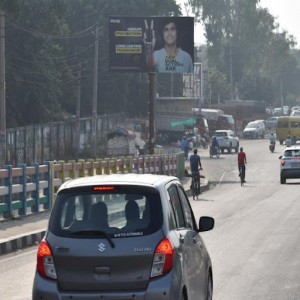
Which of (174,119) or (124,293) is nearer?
(124,293)

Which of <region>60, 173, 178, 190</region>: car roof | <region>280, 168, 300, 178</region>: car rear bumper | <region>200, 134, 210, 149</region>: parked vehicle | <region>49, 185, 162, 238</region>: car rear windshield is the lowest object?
<region>200, 134, 210, 149</region>: parked vehicle

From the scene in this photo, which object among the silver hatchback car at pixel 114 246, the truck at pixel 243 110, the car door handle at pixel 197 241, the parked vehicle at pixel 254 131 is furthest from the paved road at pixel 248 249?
the truck at pixel 243 110

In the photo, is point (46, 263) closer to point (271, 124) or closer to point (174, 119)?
point (174, 119)

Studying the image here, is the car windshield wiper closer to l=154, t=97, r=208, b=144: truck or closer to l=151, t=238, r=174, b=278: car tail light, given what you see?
l=151, t=238, r=174, b=278: car tail light

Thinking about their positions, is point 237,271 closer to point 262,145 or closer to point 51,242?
point 51,242

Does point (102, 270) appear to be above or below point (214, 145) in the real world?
above

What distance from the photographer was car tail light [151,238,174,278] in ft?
26.5

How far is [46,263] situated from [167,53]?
4653 centimetres

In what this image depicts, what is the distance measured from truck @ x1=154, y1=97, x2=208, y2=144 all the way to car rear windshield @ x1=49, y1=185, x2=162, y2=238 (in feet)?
257

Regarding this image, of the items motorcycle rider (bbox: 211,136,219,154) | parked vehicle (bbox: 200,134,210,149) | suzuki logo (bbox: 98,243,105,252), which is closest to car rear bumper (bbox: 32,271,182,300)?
suzuki logo (bbox: 98,243,105,252)

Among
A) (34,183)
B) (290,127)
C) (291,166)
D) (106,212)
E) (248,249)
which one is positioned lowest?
(291,166)

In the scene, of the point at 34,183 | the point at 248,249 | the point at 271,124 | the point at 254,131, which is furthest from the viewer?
the point at 271,124

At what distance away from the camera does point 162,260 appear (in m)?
8.11

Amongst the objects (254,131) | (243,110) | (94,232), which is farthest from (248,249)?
(243,110)
